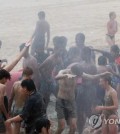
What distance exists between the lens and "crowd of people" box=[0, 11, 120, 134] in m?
6.62

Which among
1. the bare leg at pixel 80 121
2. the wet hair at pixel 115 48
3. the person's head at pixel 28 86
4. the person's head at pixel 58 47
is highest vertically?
the person's head at pixel 58 47

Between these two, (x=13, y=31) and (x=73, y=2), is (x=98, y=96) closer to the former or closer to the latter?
(x=13, y=31)

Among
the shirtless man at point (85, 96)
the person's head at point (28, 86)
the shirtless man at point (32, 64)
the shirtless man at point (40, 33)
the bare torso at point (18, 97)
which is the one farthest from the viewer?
the shirtless man at point (40, 33)

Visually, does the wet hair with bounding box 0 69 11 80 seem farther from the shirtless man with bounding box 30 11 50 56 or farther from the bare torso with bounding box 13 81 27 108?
the shirtless man with bounding box 30 11 50 56

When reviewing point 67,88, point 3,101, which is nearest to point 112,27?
point 67,88

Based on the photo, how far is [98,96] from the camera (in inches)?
307

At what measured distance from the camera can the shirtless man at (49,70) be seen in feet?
27.4

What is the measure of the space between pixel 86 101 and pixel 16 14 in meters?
17.3

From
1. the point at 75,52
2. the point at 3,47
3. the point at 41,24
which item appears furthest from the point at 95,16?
the point at 75,52

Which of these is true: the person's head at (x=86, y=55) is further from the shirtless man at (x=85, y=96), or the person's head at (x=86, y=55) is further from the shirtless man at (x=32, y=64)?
the shirtless man at (x=32, y=64)

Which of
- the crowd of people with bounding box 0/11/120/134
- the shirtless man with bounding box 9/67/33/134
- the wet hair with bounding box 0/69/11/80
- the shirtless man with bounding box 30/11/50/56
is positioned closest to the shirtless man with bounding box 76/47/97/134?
the crowd of people with bounding box 0/11/120/134

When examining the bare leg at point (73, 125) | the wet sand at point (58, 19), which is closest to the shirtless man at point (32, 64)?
the bare leg at point (73, 125)

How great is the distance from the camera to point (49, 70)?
8.60m

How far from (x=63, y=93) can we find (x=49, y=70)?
114 cm
